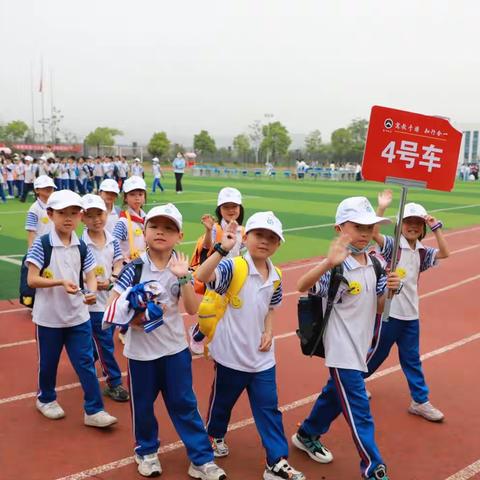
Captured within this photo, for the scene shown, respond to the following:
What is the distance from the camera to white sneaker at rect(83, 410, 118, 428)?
484cm

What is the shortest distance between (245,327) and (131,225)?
9.12 ft

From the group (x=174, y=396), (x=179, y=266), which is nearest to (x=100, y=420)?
(x=174, y=396)

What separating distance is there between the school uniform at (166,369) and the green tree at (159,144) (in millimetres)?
87390

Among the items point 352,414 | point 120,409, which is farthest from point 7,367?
point 352,414

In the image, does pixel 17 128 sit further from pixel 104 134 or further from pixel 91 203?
pixel 91 203

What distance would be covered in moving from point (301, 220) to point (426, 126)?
14609 millimetres

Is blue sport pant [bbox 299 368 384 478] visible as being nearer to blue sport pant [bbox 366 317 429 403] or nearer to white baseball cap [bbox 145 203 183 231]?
blue sport pant [bbox 366 317 429 403]

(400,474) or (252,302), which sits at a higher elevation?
(252,302)

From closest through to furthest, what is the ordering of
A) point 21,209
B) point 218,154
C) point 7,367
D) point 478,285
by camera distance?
point 7,367 < point 478,285 < point 21,209 < point 218,154

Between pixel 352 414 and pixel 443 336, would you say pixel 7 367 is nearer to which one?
pixel 352 414

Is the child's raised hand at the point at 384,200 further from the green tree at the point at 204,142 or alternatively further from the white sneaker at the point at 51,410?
the green tree at the point at 204,142

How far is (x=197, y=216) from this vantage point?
1978 centimetres

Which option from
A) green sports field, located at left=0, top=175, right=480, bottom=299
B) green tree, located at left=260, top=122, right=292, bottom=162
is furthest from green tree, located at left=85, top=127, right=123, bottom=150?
green sports field, located at left=0, top=175, right=480, bottom=299

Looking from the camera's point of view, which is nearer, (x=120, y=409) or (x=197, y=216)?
(x=120, y=409)
